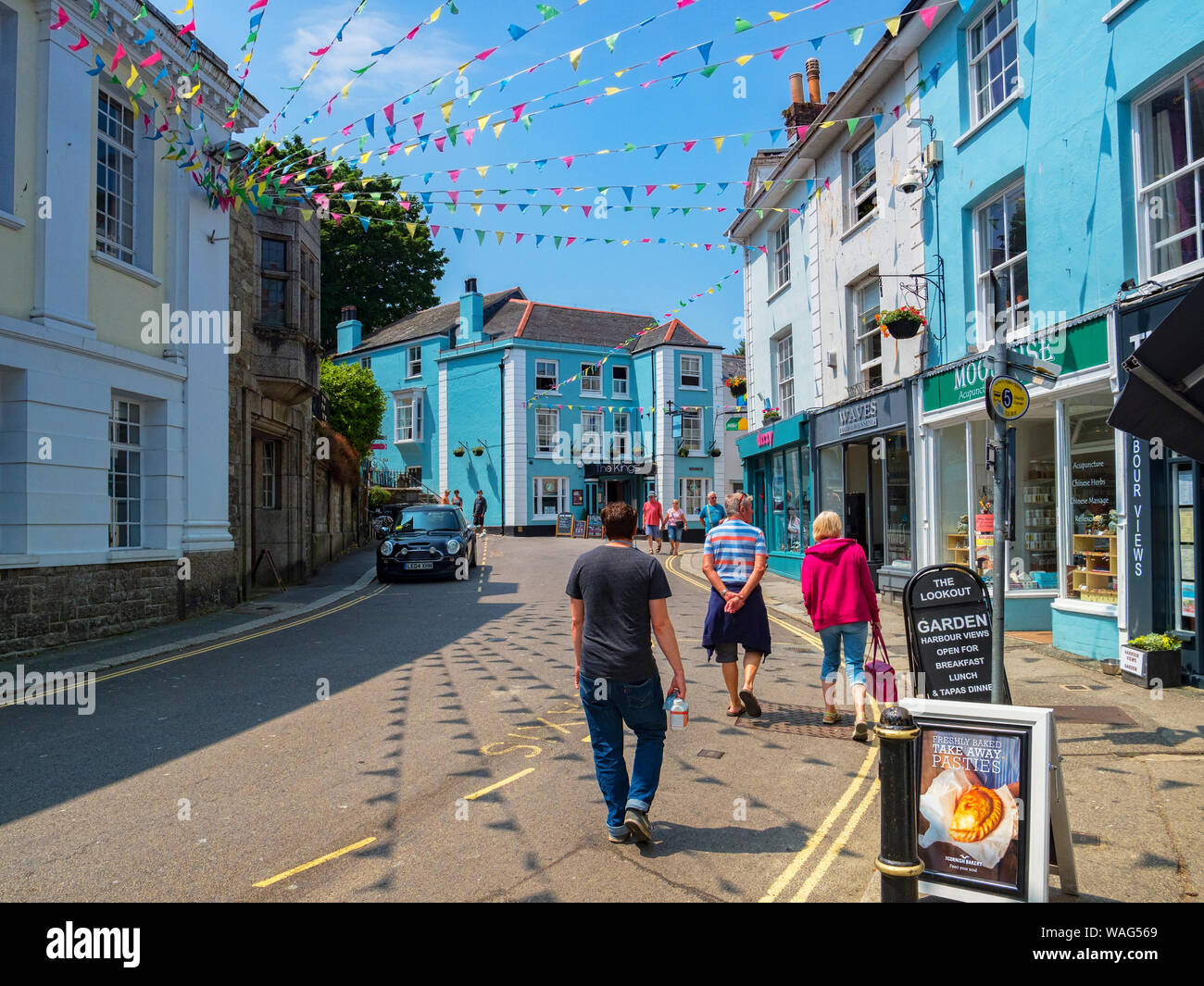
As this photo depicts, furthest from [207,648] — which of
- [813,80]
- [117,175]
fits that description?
[813,80]

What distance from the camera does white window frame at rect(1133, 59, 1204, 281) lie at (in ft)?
27.3

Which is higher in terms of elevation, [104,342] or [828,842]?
[104,342]

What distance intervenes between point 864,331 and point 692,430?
78.5ft

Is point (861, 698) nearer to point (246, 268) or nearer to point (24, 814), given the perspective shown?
point (24, 814)

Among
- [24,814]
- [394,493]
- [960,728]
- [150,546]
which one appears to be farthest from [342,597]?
[394,493]

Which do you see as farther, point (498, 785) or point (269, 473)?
point (269, 473)

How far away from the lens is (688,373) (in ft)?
132

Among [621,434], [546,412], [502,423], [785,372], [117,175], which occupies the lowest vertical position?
[785,372]

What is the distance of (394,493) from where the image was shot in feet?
121

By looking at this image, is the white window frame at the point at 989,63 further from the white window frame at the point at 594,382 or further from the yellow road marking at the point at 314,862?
the white window frame at the point at 594,382

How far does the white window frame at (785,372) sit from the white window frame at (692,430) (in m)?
18.8

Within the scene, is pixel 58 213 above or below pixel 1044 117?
below

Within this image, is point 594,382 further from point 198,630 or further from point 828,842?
point 828,842

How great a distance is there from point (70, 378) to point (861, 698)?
9.99 meters
